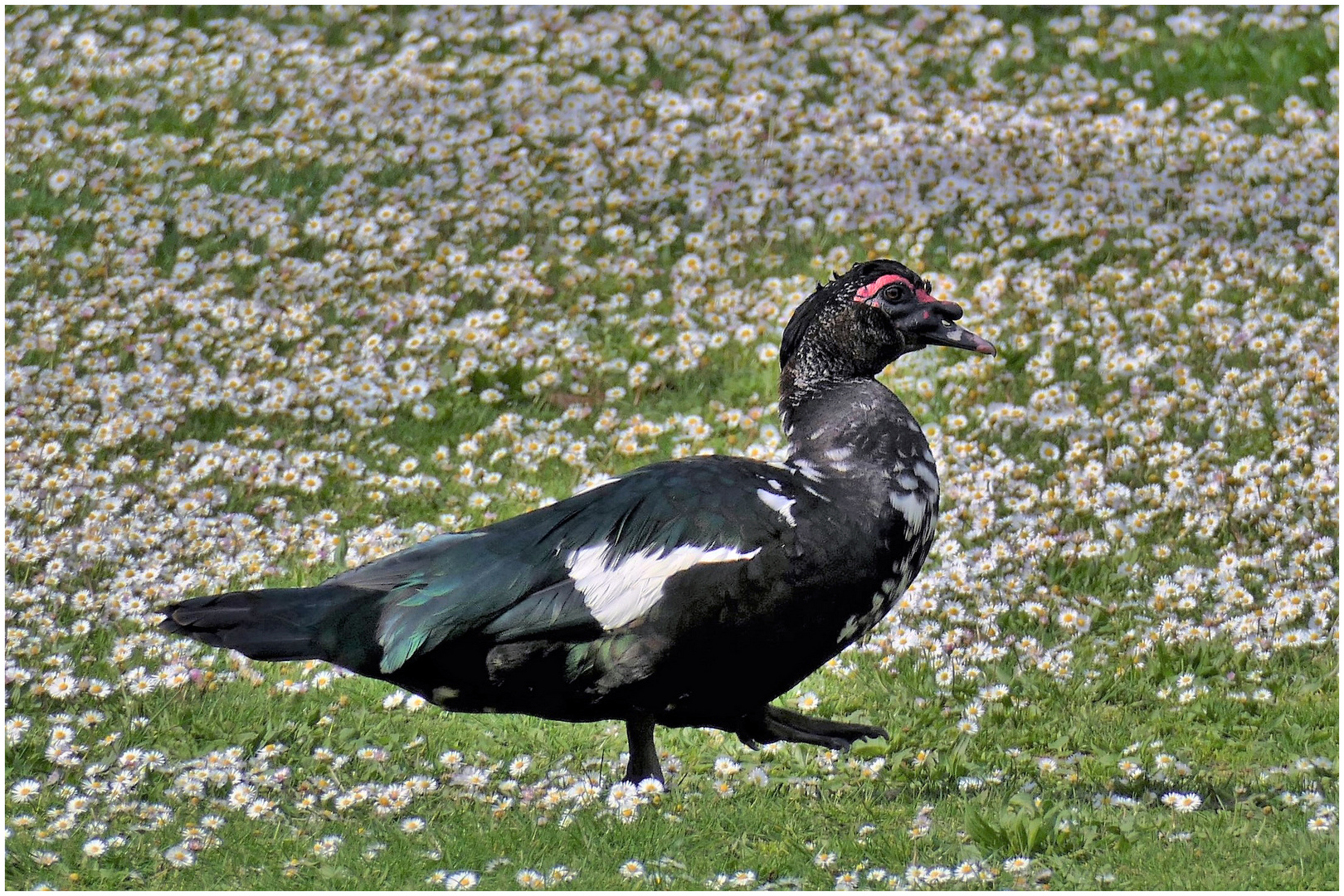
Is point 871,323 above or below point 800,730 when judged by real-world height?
above

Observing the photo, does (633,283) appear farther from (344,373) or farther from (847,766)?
(847,766)

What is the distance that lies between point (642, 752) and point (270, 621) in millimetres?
1485

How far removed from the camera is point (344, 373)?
10.4 metres

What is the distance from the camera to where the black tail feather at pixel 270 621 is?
19.9ft

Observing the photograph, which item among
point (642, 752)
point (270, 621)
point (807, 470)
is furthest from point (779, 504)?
point (270, 621)

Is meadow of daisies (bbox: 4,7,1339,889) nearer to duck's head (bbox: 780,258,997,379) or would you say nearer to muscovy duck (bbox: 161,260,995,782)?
muscovy duck (bbox: 161,260,995,782)

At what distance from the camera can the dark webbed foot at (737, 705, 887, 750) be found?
6.95 meters

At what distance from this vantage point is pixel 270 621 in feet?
20.1

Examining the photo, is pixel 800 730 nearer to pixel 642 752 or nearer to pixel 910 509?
pixel 642 752

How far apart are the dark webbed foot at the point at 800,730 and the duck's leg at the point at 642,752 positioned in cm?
61

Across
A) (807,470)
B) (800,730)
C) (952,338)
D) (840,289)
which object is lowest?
(800,730)

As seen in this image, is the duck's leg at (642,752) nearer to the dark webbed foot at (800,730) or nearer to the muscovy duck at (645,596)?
the muscovy duck at (645,596)

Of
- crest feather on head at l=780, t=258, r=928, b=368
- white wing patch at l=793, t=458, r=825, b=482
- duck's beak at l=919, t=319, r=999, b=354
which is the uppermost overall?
crest feather on head at l=780, t=258, r=928, b=368

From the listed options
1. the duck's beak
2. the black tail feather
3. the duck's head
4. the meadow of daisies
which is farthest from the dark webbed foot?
the black tail feather
